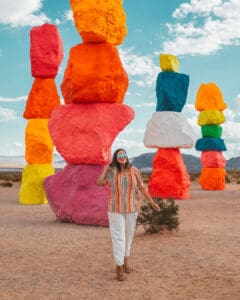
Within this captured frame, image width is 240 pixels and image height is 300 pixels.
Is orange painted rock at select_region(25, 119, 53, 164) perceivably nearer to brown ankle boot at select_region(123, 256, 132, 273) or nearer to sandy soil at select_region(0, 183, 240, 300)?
sandy soil at select_region(0, 183, 240, 300)

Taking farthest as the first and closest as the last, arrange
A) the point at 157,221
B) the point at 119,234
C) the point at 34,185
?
the point at 34,185 → the point at 157,221 → the point at 119,234

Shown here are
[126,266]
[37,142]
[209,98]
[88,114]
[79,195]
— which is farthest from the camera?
[209,98]

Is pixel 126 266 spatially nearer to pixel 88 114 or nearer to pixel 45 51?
pixel 88 114

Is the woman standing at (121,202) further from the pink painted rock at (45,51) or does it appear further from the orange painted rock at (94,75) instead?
the pink painted rock at (45,51)

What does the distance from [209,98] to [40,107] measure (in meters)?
11.4

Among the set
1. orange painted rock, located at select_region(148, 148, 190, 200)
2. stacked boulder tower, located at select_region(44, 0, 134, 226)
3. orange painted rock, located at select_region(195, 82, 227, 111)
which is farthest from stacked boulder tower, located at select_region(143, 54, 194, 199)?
stacked boulder tower, located at select_region(44, 0, 134, 226)

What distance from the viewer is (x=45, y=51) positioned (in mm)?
16516

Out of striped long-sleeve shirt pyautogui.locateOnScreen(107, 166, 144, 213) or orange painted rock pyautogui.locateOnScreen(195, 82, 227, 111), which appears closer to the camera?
striped long-sleeve shirt pyautogui.locateOnScreen(107, 166, 144, 213)

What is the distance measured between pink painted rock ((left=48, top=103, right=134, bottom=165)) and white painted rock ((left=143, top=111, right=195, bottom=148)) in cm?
722

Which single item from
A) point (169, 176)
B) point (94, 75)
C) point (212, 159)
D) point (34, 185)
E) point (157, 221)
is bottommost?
point (157, 221)

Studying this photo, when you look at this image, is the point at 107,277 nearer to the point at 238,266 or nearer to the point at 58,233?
the point at 238,266

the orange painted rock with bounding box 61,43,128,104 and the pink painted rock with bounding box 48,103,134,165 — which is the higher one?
the orange painted rock with bounding box 61,43,128,104

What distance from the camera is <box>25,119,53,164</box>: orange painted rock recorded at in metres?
16.5

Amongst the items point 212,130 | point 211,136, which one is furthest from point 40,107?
point 211,136
